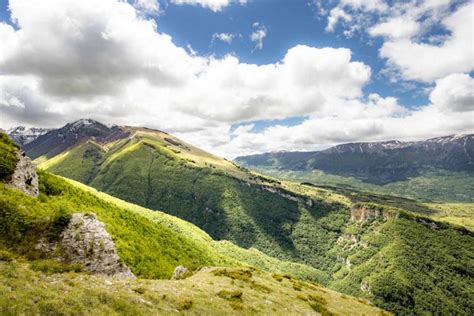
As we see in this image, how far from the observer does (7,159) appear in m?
37.9

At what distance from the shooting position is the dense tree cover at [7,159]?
→ 3625 centimetres

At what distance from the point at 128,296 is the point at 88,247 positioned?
35.6 ft

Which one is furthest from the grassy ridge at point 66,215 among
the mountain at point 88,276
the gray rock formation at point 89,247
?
the gray rock formation at point 89,247

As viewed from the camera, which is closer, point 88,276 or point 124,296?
point 124,296

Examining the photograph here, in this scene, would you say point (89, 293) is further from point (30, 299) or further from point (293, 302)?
point (293, 302)

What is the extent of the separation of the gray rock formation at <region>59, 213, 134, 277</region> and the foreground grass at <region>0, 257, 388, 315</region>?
17.2 ft

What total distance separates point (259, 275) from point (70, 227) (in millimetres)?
28837

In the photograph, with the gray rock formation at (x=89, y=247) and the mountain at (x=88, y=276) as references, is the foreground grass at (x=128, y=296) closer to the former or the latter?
the mountain at (x=88, y=276)

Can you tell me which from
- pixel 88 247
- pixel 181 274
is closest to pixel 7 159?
pixel 88 247

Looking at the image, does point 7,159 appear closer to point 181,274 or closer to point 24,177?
point 24,177

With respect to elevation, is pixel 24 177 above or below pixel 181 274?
above

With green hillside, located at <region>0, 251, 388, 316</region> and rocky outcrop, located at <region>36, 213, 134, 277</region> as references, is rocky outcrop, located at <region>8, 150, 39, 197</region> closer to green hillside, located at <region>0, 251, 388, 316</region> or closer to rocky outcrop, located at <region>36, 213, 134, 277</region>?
rocky outcrop, located at <region>36, 213, 134, 277</region>

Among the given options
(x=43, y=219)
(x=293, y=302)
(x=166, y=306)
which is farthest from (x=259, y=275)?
(x=43, y=219)

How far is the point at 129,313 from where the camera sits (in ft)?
61.0
